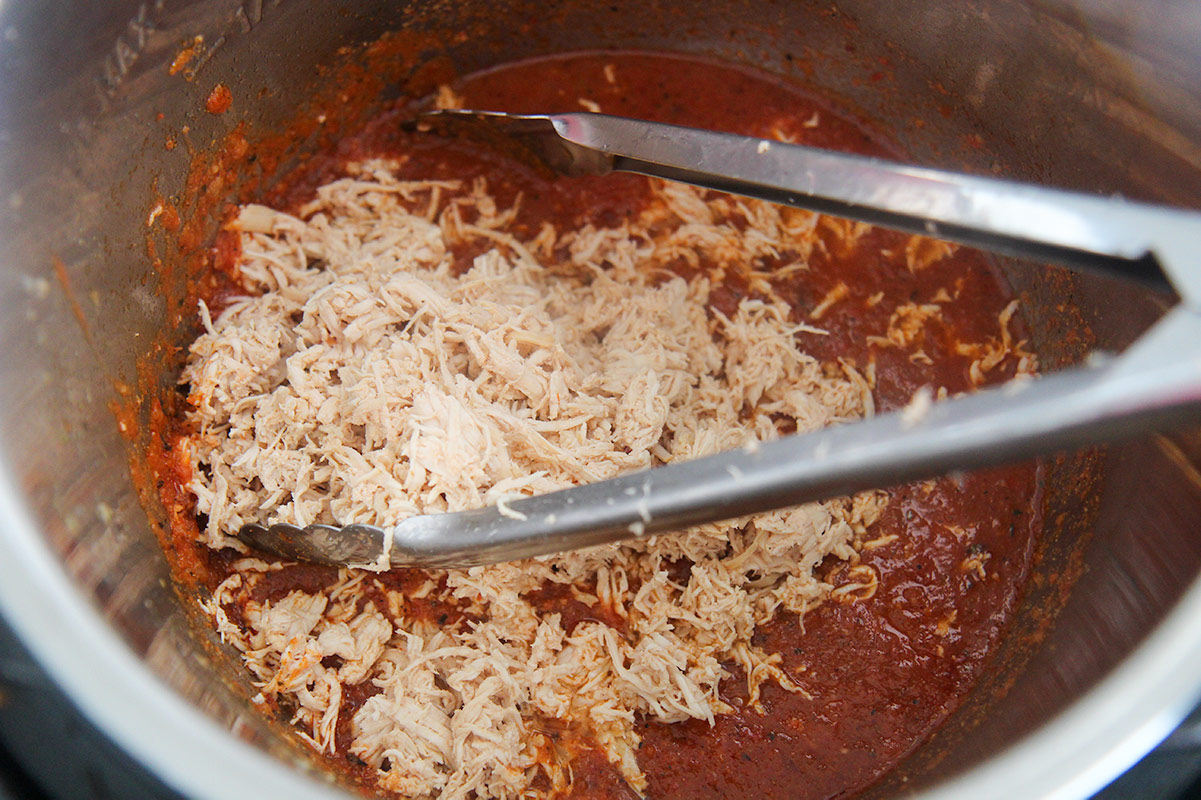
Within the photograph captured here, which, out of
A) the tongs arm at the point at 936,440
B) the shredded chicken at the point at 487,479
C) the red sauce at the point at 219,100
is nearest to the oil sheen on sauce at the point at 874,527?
the shredded chicken at the point at 487,479

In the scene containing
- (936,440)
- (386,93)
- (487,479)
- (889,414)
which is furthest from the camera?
(386,93)

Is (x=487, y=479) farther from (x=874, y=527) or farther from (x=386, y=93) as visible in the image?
(x=386, y=93)

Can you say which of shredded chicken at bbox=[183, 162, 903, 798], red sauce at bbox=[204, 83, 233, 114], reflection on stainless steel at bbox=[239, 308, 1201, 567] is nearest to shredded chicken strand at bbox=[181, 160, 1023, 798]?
shredded chicken at bbox=[183, 162, 903, 798]

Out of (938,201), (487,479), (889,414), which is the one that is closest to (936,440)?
(889,414)

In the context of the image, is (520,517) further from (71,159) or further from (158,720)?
(71,159)

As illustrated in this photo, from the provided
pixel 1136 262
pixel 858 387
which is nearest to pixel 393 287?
pixel 858 387
